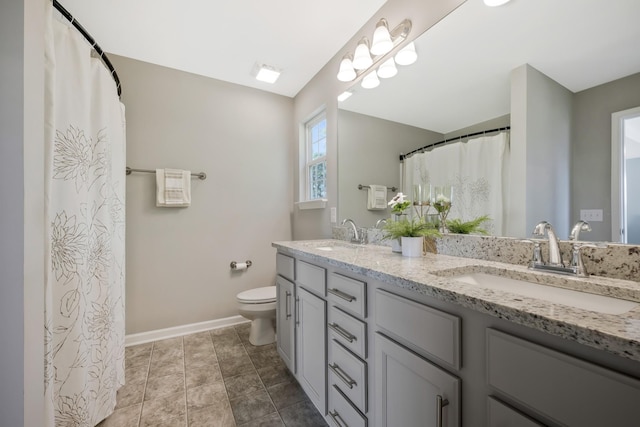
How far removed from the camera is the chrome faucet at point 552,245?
0.90 metres

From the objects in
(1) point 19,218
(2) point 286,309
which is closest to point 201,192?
(2) point 286,309

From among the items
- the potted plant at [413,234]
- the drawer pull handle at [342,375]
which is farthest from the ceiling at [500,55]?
the drawer pull handle at [342,375]

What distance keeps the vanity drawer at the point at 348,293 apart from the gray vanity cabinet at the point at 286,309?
0.45 meters

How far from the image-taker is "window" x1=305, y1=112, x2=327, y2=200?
2.46 metres

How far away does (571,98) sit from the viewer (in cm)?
93

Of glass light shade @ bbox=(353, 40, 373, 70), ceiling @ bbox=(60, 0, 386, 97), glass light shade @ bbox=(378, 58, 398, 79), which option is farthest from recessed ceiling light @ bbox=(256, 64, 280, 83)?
glass light shade @ bbox=(378, 58, 398, 79)

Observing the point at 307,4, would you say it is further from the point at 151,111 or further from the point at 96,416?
the point at 96,416

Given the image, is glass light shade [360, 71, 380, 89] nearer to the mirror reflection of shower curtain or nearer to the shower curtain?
the mirror reflection of shower curtain

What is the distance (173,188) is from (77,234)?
1.16 metres

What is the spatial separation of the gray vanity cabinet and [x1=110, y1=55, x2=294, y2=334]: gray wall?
986 mm

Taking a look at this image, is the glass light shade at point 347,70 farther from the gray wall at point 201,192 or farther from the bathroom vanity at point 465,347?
the bathroom vanity at point 465,347

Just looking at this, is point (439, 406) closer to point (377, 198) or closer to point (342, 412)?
point (342, 412)

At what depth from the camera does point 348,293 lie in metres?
1.09

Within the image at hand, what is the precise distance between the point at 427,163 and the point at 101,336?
6.51ft
